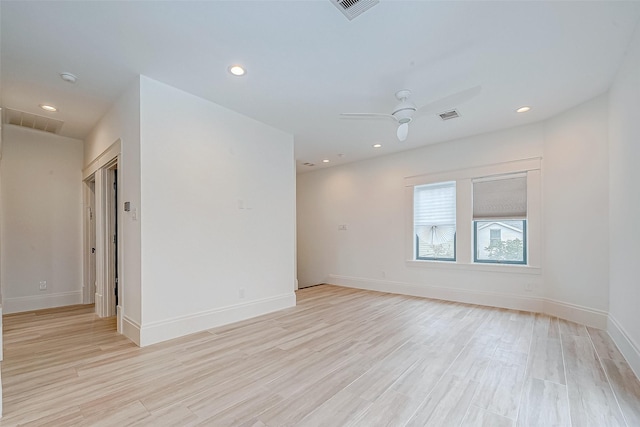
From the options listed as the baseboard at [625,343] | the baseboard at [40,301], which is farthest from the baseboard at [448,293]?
the baseboard at [40,301]

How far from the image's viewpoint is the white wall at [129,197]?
3090 mm

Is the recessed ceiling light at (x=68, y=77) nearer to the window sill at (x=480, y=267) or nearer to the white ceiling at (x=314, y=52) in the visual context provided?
the white ceiling at (x=314, y=52)

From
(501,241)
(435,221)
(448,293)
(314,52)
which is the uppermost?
(314,52)

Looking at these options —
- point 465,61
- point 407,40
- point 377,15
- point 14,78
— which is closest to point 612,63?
point 465,61

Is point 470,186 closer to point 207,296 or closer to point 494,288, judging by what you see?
point 494,288

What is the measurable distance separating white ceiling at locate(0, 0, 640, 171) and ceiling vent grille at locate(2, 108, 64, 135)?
0.76 feet

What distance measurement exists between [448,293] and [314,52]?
453cm

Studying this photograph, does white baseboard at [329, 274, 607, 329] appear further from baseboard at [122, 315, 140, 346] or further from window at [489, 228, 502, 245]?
baseboard at [122, 315, 140, 346]

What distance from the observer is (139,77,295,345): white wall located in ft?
10.3

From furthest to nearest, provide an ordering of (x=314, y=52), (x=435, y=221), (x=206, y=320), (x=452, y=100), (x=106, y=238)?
(x=435, y=221) < (x=106, y=238) < (x=206, y=320) < (x=452, y=100) < (x=314, y=52)

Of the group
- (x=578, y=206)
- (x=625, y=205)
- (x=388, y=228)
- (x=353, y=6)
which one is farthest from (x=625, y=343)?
(x=353, y=6)

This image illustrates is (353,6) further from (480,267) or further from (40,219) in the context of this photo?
(40,219)

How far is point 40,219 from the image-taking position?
15.2ft

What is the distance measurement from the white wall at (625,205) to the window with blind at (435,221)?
2.14m
